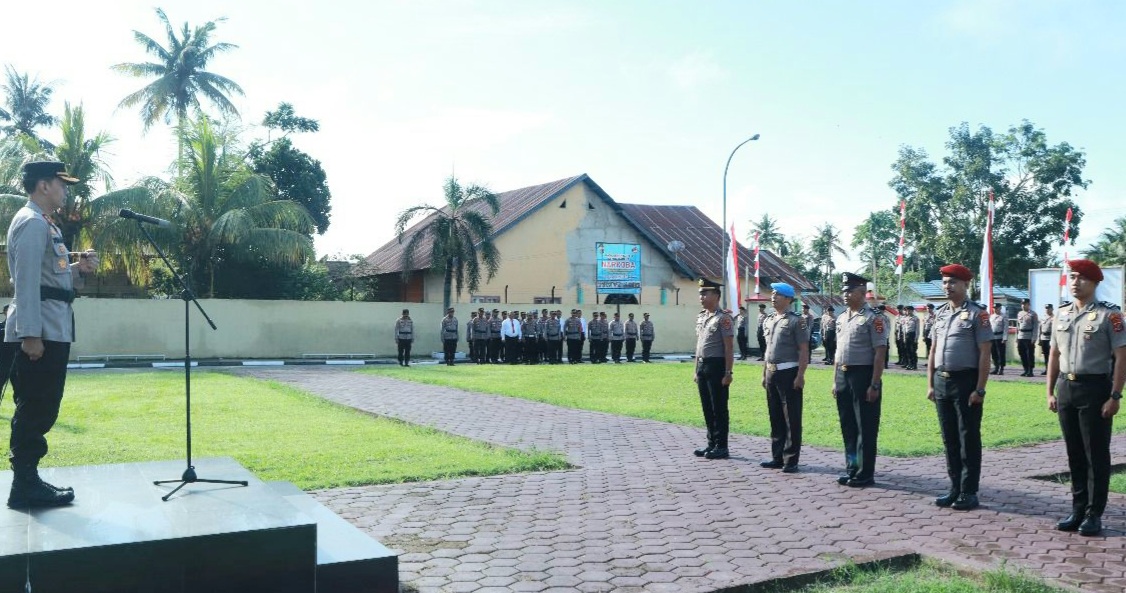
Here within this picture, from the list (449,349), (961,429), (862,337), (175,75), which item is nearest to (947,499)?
(961,429)

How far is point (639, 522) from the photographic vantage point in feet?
20.3

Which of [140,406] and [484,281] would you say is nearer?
[140,406]

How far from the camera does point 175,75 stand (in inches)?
1551

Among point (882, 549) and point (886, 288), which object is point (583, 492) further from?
point (886, 288)

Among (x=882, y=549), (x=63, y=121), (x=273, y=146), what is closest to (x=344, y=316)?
(x=63, y=121)

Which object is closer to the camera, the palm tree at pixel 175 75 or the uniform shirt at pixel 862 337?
the uniform shirt at pixel 862 337

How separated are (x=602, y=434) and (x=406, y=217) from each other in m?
20.2

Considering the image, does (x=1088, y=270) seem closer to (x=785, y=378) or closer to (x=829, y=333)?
(x=785, y=378)

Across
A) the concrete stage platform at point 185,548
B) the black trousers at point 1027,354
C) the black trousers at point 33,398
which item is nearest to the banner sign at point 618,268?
the black trousers at point 1027,354

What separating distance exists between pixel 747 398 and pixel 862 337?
8015 mm

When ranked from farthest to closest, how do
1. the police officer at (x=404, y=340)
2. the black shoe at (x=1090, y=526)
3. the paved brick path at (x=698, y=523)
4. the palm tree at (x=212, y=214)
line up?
1. the palm tree at (x=212, y=214)
2. the police officer at (x=404, y=340)
3. the black shoe at (x=1090, y=526)
4. the paved brick path at (x=698, y=523)

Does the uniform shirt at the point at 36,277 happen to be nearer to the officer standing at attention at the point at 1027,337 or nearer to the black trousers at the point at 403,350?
the black trousers at the point at 403,350

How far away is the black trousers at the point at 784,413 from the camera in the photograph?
8281 millimetres

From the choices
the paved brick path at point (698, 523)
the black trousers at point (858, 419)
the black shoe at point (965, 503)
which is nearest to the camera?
the paved brick path at point (698, 523)
